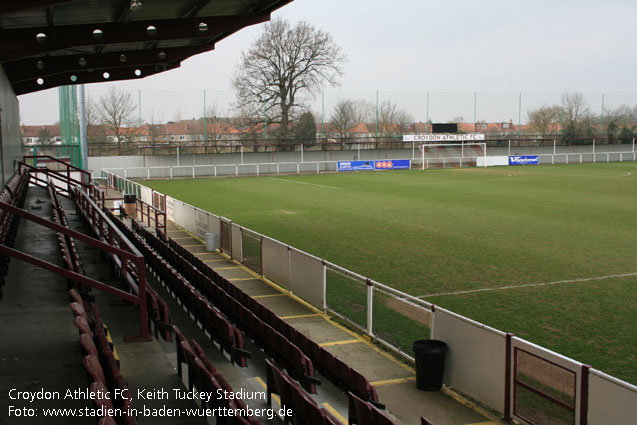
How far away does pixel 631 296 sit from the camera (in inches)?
485

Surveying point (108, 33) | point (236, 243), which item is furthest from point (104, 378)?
point (236, 243)

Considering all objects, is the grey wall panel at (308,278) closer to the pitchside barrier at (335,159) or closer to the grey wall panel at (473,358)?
the grey wall panel at (473,358)

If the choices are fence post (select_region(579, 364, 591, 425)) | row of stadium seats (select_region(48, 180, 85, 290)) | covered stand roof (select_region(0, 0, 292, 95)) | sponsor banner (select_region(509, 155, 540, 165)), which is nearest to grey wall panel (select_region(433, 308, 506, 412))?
fence post (select_region(579, 364, 591, 425))

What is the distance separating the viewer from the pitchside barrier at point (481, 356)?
19.5 ft

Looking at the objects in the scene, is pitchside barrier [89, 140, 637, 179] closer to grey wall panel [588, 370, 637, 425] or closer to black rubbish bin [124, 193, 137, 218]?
black rubbish bin [124, 193, 137, 218]

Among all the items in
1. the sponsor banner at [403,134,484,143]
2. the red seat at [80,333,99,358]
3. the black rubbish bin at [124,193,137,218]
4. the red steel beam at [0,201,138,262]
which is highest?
the sponsor banner at [403,134,484,143]

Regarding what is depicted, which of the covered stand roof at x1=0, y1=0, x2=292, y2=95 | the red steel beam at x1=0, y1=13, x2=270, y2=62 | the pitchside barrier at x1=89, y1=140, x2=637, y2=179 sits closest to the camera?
the covered stand roof at x1=0, y1=0, x2=292, y2=95

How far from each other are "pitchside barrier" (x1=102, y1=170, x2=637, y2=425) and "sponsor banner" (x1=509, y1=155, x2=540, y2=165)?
50159 millimetres

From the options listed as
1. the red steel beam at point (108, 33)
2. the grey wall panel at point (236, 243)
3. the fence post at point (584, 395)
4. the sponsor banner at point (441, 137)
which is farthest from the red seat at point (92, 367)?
the sponsor banner at point (441, 137)

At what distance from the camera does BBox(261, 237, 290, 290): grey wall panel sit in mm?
13109

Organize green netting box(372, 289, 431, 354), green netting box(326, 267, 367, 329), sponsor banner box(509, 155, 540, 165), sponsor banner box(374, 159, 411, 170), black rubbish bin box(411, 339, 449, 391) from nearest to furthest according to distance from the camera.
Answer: black rubbish bin box(411, 339, 449, 391) < green netting box(372, 289, 431, 354) < green netting box(326, 267, 367, 329) < sponsor banner box(374, 159, 411, 170) < sponsor banner box(509, 155, 540, 165)

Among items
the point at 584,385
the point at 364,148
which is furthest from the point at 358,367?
the point at 364,148

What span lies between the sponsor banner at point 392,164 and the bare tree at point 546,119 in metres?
26.1

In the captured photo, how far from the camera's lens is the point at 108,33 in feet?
38.7
